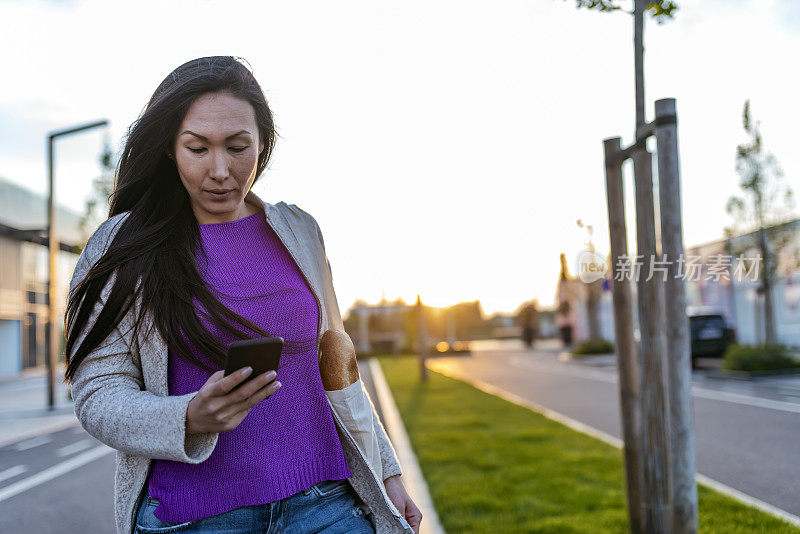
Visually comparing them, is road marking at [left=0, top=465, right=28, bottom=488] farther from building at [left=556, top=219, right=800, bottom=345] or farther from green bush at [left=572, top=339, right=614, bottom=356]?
green bush at [left=572, top=339, right=614, bottom=356]

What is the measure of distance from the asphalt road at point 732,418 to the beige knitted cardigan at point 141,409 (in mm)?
5003

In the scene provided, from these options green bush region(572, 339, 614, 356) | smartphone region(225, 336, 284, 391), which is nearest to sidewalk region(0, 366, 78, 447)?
smartphone region(225, 336, 284, 391)

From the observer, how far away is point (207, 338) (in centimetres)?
163

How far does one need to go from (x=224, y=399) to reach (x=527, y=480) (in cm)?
564

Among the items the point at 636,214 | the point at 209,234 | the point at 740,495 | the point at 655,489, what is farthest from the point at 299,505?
the point at 740,495

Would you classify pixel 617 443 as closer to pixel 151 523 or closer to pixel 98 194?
pixel 151 523

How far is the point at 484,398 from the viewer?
14.1 meters

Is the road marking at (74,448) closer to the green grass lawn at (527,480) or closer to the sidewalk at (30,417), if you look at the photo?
the sidewalk at (30,417)

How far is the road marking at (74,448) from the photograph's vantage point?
30.5 ft

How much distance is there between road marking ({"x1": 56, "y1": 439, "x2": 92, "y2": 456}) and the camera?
30.5 feet

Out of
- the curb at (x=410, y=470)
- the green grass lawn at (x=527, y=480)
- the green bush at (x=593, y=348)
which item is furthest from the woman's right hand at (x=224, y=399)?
the green bush at (x=593, y=348)

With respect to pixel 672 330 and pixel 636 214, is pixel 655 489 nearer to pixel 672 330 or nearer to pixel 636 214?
pixel 672 330

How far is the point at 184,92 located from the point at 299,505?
101cm

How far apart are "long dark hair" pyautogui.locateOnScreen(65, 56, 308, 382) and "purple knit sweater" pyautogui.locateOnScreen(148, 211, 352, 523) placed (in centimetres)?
5
